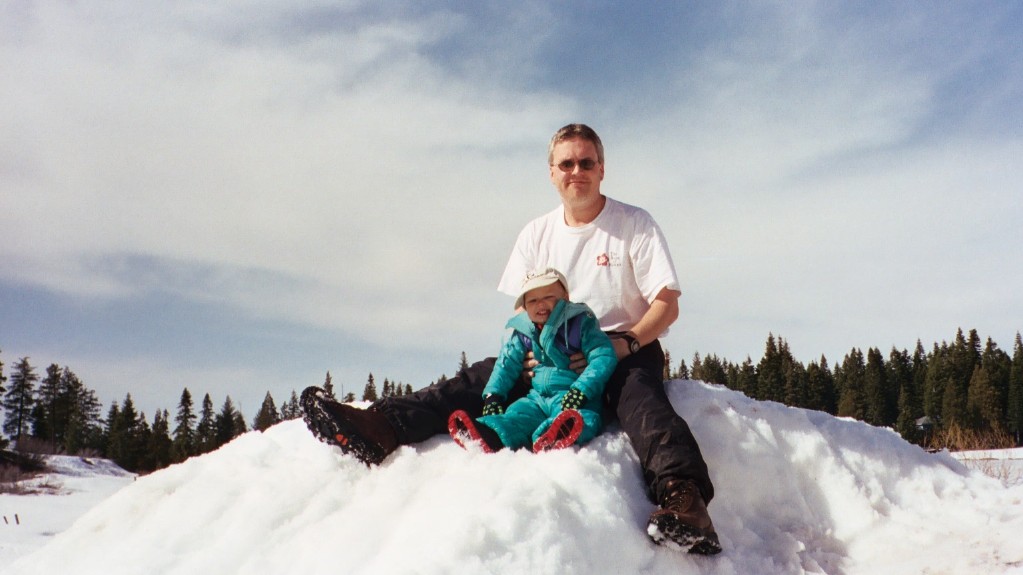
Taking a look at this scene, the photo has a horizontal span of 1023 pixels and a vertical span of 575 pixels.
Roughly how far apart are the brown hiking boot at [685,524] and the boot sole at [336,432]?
174cm

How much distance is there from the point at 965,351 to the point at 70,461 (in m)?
83.9

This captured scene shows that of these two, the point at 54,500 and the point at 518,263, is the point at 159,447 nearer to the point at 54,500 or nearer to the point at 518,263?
the point at 54,500

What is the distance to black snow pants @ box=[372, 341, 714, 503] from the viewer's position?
3.53 meters

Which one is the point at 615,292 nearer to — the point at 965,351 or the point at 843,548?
the point at 843,548

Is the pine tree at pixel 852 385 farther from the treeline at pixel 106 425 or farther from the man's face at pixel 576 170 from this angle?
the man's face at pixel 576 170

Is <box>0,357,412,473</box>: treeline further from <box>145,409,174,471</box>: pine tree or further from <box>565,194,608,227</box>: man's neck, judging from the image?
<box>565,194,608,227</box>: man's neck

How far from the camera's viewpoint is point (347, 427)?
4.06 m

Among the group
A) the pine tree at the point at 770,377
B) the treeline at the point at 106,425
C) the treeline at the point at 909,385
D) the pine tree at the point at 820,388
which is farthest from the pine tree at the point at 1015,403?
the treeline at the point at 106,425

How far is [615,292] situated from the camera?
4805 mm

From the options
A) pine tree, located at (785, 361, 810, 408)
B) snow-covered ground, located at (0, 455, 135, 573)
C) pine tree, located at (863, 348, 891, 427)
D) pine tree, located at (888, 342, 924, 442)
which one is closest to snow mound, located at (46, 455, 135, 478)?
snow-covered ground, located at (0, 455, 135, 573)

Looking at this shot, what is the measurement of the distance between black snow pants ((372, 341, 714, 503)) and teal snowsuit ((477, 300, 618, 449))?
0.54ft

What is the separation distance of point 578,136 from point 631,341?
1.55 metres

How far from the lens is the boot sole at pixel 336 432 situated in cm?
407

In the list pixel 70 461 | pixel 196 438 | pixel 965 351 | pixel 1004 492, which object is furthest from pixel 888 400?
pixel 1004 492
